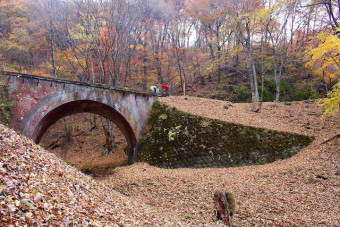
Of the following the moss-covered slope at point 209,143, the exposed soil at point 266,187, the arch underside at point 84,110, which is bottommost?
the exposed soil at point 266,187

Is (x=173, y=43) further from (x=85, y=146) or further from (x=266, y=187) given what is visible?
(x=266, y=187)

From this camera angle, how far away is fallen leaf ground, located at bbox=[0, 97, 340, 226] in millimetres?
3189

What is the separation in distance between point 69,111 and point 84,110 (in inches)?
36.7

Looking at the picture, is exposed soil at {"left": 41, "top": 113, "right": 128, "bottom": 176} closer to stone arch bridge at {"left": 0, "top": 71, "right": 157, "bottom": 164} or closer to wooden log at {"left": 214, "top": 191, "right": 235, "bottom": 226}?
stone arch bridge at {"left": 0, "top": 71, "right": 157, "bottom": 164}

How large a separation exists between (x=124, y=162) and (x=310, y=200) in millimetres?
11175

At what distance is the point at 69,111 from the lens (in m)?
Result: 13.2

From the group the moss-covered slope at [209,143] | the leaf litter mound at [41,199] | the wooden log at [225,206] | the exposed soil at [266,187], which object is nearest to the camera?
the leaf litter mound at [41,199]

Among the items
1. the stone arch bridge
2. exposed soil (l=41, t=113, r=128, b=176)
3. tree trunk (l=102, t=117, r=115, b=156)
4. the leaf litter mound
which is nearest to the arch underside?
the stone arch bridge

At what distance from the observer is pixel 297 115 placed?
13.7 m

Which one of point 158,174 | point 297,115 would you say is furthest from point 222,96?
point 158,174

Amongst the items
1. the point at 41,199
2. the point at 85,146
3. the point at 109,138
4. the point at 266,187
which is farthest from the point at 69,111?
the point at 266,187

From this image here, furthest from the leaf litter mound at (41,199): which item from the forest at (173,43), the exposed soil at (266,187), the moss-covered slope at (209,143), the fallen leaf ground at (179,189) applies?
the forest at (173,43)

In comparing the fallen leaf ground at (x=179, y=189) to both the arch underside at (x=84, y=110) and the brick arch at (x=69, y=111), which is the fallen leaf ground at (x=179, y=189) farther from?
the brick arch at (x=69, y=111)

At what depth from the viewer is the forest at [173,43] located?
558 inches
